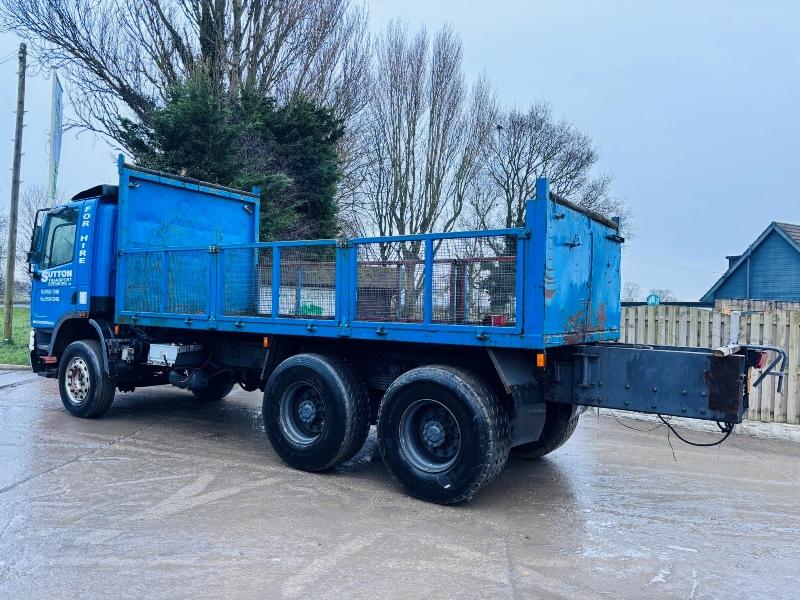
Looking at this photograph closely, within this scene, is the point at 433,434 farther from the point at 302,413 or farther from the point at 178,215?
the point at 178,215

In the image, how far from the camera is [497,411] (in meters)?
5.32

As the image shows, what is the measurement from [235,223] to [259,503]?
5188mm

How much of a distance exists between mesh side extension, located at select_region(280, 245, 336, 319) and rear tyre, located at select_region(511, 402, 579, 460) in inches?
98.9

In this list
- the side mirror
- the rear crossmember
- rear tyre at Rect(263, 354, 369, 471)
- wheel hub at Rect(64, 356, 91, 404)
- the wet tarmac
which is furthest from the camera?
the side mirror

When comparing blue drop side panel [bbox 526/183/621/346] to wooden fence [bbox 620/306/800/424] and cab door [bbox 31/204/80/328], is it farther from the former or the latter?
cab door [bbox 31/204/80/328]

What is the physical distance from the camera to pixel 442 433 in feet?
18.0

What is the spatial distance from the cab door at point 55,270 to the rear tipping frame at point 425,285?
5.97ft

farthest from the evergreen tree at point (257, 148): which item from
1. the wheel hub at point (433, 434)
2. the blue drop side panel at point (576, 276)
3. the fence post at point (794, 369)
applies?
the fence post at point (794, 369)

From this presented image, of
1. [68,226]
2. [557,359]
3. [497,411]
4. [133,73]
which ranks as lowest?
[497,411]

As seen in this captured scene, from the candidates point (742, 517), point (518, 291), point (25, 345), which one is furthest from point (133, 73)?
point (742, 517)

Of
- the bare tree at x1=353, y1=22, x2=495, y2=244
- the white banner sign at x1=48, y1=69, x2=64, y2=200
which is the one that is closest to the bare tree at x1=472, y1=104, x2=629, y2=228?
the bare tree at x1=353, y1=22, x2=495, y2=244

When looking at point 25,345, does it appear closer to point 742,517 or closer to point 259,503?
point 259,503

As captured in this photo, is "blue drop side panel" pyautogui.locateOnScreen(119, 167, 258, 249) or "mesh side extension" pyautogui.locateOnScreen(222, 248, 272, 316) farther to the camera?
"blue drop side panel" pyautogui.locateOnScreen(119, 167, 258, 249)

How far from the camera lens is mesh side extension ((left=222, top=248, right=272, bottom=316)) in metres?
6.79
